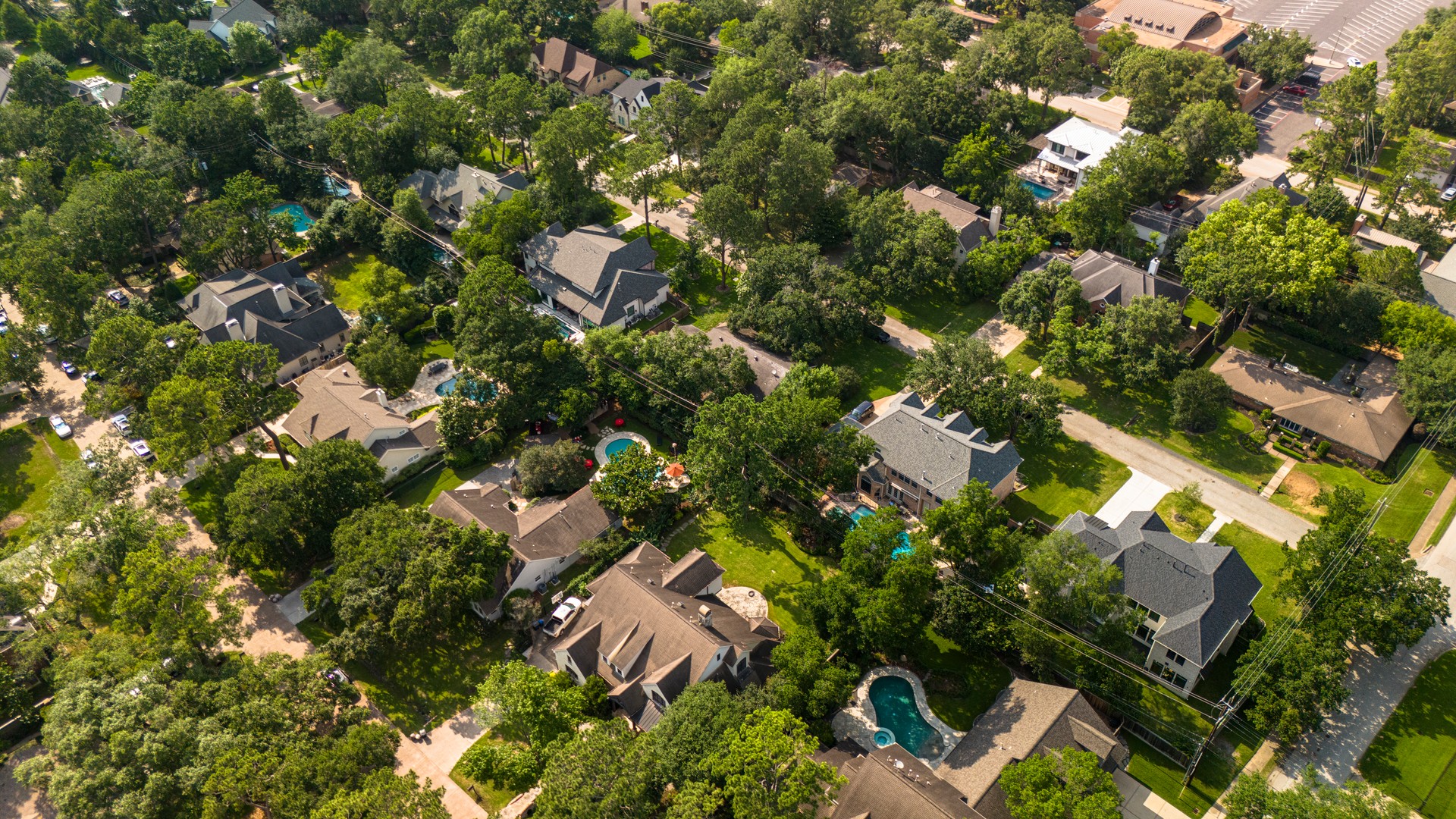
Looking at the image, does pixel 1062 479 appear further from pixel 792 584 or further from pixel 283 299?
pixel 283 299

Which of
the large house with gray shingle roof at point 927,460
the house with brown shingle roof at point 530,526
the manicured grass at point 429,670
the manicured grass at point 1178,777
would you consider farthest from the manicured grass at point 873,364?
the manicured grass at point 429,670

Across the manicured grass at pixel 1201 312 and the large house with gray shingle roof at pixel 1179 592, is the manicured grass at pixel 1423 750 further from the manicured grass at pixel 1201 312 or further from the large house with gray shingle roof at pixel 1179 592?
the manicured grass at pixel 1201 312

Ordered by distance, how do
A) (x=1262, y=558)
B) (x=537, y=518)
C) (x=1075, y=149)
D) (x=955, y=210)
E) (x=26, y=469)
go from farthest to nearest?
(x=1075, y=149)
(x=955, y=210)
(x=26, y=469)
(x=537, y=518)
(x=1262, y=558)

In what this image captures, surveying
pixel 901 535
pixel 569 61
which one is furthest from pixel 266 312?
pixel 901 535

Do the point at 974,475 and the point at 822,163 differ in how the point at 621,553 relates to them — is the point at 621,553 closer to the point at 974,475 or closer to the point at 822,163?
the point at 974,475

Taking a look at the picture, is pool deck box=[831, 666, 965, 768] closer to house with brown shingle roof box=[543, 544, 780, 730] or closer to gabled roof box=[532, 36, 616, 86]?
house with brown shingle roof box=[543, 544, 780, 730]
